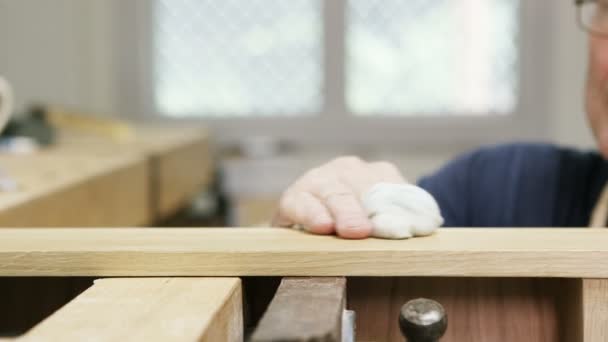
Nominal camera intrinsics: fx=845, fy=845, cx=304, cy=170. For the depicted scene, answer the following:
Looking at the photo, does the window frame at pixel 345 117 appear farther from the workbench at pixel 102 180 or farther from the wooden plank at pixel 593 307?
the wooden plank at pixel 593 307

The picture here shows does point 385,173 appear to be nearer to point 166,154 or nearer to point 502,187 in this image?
point 502,187

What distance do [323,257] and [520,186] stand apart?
0.78 m

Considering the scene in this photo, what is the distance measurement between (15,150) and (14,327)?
1.05m

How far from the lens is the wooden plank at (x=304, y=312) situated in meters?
0.44

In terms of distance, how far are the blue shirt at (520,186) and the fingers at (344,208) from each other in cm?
57

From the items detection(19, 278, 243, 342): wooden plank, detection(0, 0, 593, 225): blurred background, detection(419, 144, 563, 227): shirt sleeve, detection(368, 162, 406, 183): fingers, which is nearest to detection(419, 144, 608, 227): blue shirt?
detection(419, 144, 563, 227): shirt sleeve

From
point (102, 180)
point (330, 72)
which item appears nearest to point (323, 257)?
point (102, 180)

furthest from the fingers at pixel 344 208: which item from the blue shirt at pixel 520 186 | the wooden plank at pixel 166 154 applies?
the wooden plank at pixel 166 154

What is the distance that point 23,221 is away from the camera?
1.02 meters

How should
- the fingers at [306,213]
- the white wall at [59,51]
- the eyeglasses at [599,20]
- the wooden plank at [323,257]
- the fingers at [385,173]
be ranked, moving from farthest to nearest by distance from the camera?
the white wall at [59,51]
the eyeglasses at [599,20]
the fingers at [385,173]
the fingers at [306,213]
the wooden plank at [323,257]

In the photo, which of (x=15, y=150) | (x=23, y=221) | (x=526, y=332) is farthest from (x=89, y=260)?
(x=15, y=150)

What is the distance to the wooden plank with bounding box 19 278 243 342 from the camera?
1.54 ft

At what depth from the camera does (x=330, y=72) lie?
3.42 metres

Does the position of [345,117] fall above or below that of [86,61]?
below
